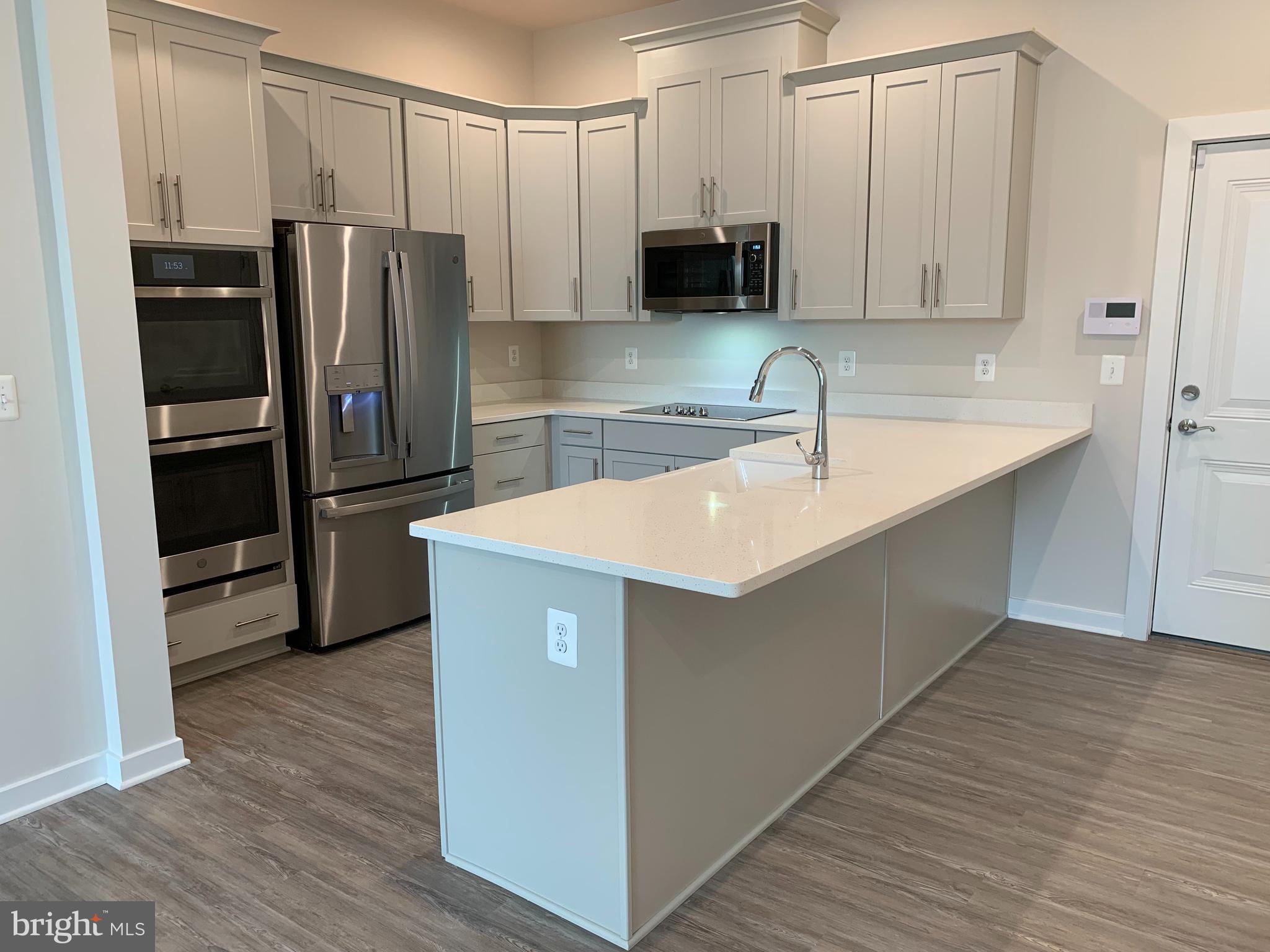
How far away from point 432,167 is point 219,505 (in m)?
1.94

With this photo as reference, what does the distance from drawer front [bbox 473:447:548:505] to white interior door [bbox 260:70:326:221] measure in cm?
133

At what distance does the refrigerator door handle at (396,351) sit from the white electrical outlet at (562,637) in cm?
212

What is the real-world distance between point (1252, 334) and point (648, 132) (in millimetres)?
2715

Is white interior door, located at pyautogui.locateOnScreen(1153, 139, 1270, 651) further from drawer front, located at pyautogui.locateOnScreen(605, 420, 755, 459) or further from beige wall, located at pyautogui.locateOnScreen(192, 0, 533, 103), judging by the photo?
beige wall, located at pyautogui.locateOnScreen(192, 0, 533, 103)

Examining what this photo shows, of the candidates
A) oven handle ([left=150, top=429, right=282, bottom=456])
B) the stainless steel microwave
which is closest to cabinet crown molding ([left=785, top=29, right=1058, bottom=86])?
the stainless steel microwave

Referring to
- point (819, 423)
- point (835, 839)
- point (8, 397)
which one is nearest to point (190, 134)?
point (8, 397)

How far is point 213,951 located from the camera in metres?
2.02

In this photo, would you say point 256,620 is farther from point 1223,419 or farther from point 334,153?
point 1223,419

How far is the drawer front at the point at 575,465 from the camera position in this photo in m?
4.71

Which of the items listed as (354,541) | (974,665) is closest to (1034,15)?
(974,665)

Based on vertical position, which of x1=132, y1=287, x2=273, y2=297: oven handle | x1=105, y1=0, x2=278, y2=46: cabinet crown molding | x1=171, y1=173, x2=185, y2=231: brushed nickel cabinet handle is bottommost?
x1=132, y1=287, x2=273, y2=297: oven handle

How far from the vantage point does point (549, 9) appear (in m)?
4.89

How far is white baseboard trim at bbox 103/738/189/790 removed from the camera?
275 centimetres

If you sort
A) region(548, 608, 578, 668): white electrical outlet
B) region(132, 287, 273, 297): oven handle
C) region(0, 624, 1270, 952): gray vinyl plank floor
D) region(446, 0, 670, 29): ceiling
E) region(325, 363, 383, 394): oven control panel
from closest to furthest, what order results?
region(548, 608, 578, 668): white electrical outlet < region(0, 624, 1270, 952): gray vinyl plank floor < region(132, 287, 273, 297): oven handle < region(325, 363, 383, 394): oven control panel < region(446, 0, 670, 29): ceiling
